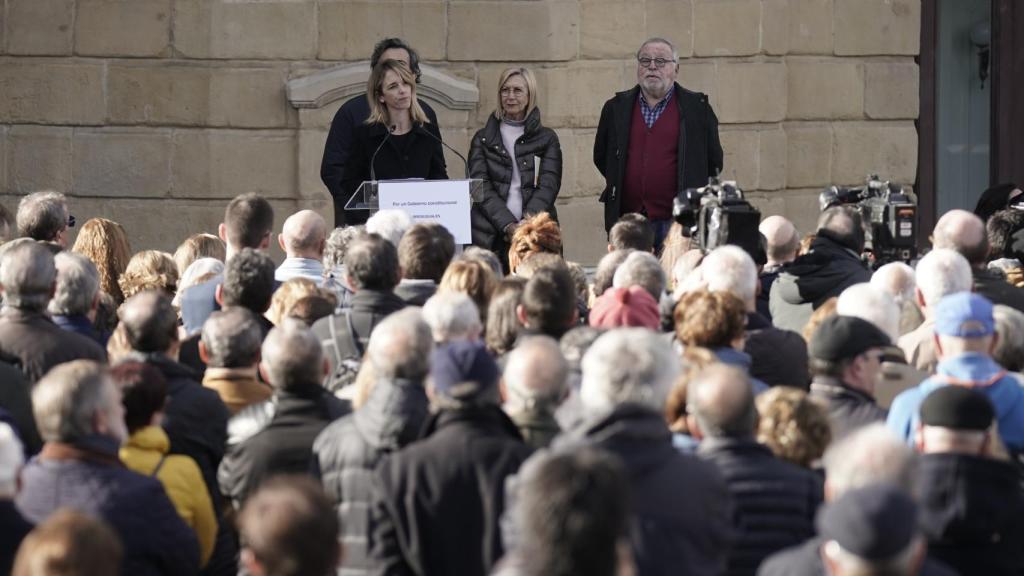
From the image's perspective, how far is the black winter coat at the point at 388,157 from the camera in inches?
404

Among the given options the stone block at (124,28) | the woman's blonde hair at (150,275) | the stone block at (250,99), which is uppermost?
the stone block at (124,28)

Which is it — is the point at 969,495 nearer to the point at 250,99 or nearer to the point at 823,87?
the point at 250,99

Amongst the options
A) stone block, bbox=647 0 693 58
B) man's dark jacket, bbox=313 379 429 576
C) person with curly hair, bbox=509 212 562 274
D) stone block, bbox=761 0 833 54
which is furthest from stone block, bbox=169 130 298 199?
man's dark jacket, bbox=313 379 429 576

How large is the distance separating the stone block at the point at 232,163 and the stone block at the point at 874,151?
3.86 meters

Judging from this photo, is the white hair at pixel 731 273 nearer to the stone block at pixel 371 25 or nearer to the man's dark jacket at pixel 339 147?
the man's dark jacket at pixel 339 147

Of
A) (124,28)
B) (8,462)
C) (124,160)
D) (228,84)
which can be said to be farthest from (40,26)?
(8,462)

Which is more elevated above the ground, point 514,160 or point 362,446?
point 514,160

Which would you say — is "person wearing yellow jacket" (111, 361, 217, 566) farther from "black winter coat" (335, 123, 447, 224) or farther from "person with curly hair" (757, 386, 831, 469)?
"black winter coat" (335, 123, 447, 224)

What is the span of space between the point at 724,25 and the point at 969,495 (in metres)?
7.99

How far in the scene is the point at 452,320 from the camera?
6098 millimetres

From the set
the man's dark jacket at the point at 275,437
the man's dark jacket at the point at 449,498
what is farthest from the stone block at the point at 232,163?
the man's dark jacket at the point at 449,498

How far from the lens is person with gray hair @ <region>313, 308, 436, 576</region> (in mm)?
5340

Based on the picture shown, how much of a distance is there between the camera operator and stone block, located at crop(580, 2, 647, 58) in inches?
162

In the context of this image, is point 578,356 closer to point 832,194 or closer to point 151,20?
point 832,194
